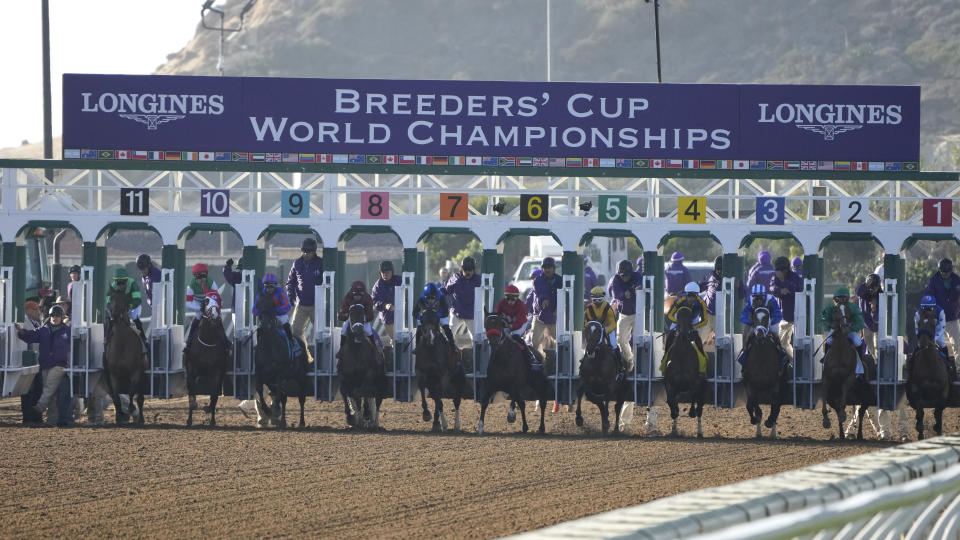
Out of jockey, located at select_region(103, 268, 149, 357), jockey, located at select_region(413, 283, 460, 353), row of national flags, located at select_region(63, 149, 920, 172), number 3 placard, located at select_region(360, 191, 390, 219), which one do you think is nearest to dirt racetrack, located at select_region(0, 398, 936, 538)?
jockey, located at select_region(103, 268, 149, 357)

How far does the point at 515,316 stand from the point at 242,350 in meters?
3.07

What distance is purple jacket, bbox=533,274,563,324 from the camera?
16172mm

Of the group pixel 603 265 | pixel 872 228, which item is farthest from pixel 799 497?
pixel 603 265

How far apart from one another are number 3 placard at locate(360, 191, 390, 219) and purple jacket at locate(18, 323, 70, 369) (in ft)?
11.4

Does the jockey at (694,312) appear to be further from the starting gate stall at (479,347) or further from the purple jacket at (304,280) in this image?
the purple jacket at (304,280)

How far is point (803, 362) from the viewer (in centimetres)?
1473

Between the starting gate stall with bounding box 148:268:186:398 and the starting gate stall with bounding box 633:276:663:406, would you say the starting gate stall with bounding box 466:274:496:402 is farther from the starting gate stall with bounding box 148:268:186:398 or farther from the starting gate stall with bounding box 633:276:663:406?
the starting gate stall with bounding box 148:268:186:398

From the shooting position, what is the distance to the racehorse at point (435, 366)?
1440cm

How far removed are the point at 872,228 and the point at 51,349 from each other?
903 cm

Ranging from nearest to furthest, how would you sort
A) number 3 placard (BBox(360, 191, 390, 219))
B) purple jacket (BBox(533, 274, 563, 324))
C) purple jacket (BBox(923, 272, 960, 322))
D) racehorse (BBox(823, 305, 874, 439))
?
racehorse (BBox(823, 305, 874, 439)) < purple jacket (BBox(923, 272, 960, 322)) < number 3 placard (BBox(360, 191, 390, 219)) < purple jacket (BBox(533, 274, 563, 324))

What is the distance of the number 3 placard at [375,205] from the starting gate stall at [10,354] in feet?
13.1

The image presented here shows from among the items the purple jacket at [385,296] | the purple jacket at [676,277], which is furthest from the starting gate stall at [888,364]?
the purple jacket at [385,296]

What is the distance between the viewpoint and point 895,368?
570 inches

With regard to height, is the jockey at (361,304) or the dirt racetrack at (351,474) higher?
the jockey at (361,304)
